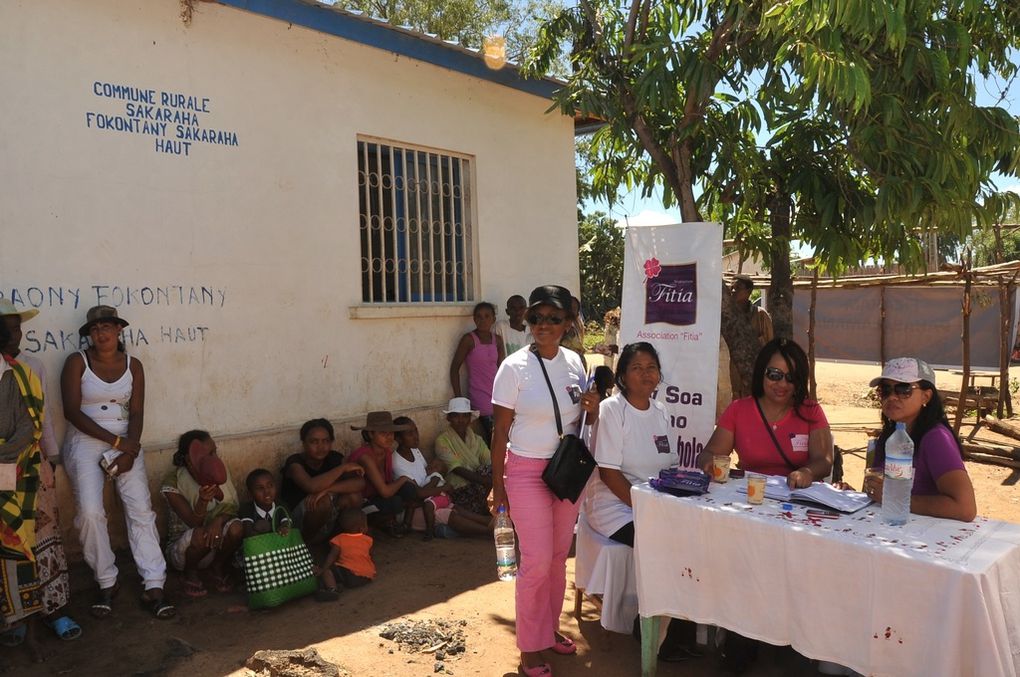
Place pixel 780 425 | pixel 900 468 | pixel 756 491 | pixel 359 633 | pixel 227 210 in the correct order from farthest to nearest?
pixel 227 210 < pixel 359 633 < pixel 780 425 < pixel 756 491 < pixel 900 468

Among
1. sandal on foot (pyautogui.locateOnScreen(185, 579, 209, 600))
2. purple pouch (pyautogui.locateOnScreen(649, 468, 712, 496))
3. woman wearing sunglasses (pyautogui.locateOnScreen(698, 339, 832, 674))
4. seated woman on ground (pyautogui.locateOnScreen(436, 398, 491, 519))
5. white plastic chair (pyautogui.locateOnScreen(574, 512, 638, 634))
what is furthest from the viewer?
seated woman on ground (pyautogui.locateOnScreen(436, 398, 491, 519))

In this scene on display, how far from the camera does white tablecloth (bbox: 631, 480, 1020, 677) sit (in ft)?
8.22

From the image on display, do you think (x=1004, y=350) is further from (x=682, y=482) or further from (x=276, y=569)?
(x=276, y=569)

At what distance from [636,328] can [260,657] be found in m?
2.91

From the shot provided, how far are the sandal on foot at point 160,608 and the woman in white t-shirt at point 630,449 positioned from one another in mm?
2391

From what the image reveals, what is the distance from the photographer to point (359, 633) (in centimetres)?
421

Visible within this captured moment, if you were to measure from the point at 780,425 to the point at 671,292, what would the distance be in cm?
140

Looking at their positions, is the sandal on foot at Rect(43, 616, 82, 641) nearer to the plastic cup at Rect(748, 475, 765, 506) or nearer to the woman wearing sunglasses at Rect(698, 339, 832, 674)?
the woman wearing sunglasses at Rect(698, 339, 832, 674)

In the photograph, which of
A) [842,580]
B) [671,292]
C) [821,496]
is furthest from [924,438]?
[671,292]

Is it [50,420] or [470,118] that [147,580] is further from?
[470,118]

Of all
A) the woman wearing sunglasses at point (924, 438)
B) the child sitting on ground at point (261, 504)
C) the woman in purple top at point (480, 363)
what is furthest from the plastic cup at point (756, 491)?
the woman in purple top at point (480, 363)

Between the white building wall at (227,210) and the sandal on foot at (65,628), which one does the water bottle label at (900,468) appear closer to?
the sandal on foot at (65,628)

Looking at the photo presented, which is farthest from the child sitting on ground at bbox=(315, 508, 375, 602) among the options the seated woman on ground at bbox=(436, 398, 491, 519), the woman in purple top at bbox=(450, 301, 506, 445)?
the woman in purple top at bbox=(450, 301, 506, 445)

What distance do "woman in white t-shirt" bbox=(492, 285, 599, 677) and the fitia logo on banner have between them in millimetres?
1475
